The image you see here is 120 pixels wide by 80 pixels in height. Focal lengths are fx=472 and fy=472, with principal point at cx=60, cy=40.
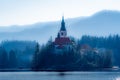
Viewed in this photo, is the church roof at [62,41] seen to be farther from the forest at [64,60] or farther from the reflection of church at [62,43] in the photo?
the forest at [64,60]

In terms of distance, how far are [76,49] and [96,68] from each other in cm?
1529

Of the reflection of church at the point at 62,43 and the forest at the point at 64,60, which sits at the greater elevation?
the reflection of church at the point at 62,43

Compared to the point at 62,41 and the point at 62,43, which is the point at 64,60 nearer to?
the point at 62,43

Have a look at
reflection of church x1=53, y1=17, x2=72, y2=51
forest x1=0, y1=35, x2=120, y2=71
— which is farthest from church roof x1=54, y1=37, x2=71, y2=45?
forest x1=0, y1=35, x2=120, y2=71

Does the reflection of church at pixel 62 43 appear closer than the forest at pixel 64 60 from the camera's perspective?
No

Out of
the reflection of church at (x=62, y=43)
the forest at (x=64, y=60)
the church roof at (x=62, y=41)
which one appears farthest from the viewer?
the church roof at (x=62, y=41)

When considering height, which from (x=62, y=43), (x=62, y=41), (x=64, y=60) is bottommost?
(x=64, y=60)

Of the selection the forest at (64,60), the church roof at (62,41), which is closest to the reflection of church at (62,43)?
the church roof at (62,41)

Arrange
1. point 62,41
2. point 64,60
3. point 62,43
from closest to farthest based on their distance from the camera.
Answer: point 64,60 → point 62,43 → point 62,41

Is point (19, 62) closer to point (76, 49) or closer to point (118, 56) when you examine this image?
point (76, 49)

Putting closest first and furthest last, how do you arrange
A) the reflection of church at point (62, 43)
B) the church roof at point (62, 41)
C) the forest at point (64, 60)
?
1. the forest at point (64, 60)
2. the reflection of church at point (62, 43)
3. the church roof at point (62, 41)

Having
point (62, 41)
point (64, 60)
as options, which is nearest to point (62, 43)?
point (62, 41)

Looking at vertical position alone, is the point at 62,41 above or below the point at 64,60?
above

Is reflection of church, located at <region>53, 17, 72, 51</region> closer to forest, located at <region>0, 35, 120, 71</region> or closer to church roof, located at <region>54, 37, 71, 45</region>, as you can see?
church roof, located at <region>54, 37, 71, 45</region>
